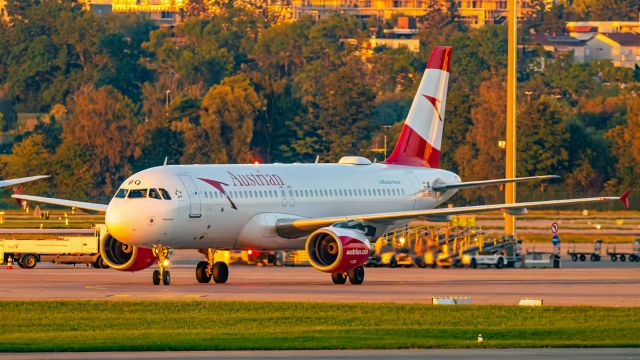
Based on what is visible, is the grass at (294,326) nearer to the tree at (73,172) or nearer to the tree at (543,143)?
the tree at (73,172)

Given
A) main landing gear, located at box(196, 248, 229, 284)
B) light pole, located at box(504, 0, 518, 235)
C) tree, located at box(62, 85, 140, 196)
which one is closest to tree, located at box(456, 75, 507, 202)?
tree, located at box(62, 85, 140, 196)

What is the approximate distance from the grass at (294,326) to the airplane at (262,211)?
7871 mm

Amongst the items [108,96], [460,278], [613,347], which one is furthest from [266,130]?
[613,347]

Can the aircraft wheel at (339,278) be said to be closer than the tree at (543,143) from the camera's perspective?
Yes

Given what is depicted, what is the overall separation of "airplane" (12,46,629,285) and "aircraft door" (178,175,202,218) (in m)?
0.03

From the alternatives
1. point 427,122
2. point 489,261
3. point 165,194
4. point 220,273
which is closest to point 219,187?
point 165,194

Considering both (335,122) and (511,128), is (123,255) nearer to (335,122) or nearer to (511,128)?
(511,128)

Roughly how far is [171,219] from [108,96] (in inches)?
3871

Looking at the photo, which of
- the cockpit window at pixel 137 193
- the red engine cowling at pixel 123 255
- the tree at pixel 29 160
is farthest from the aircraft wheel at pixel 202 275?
the tree at pixel 29 160

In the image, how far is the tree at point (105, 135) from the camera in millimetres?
137500

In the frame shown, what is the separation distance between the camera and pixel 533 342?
33.8 m

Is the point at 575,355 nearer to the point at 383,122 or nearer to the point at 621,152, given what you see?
the point at 621,152

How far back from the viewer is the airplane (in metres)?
51.0

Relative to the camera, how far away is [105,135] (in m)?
140
